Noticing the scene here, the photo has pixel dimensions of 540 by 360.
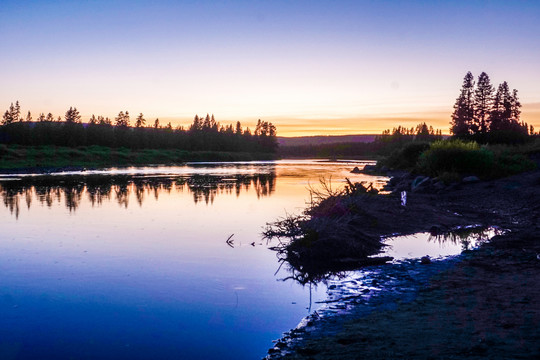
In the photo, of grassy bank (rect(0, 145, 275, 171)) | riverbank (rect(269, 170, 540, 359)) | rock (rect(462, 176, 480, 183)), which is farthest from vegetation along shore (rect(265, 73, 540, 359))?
grassy bank (rect(0, 145, 275, 171))

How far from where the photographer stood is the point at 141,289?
7852 mm

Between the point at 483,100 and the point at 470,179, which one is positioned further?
the point at 483,100

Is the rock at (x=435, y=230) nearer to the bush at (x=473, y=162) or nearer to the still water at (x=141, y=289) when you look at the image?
the still water at (x=141, y=289)

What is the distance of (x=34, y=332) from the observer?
5.93 m

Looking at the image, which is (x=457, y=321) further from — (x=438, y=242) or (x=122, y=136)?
(x=122, y=136)

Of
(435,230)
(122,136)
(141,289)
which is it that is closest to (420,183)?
(435,230)

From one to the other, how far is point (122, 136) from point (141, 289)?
412ft

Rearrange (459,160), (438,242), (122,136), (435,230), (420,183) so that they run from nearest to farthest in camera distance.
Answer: (438,242)
(435,230)
(420,183)
(459,160)
(122,136)

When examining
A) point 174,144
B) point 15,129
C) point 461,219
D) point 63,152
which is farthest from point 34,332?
point 174,144

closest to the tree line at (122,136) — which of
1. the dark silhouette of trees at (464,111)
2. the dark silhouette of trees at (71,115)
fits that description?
the dark silhouette of trees at (71,115)

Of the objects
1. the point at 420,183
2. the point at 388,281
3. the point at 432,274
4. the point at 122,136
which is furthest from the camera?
the point at 122,136

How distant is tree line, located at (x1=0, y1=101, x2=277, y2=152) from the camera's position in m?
109

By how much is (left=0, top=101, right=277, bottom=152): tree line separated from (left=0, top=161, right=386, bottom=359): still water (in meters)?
103

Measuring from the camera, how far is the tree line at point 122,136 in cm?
10881
